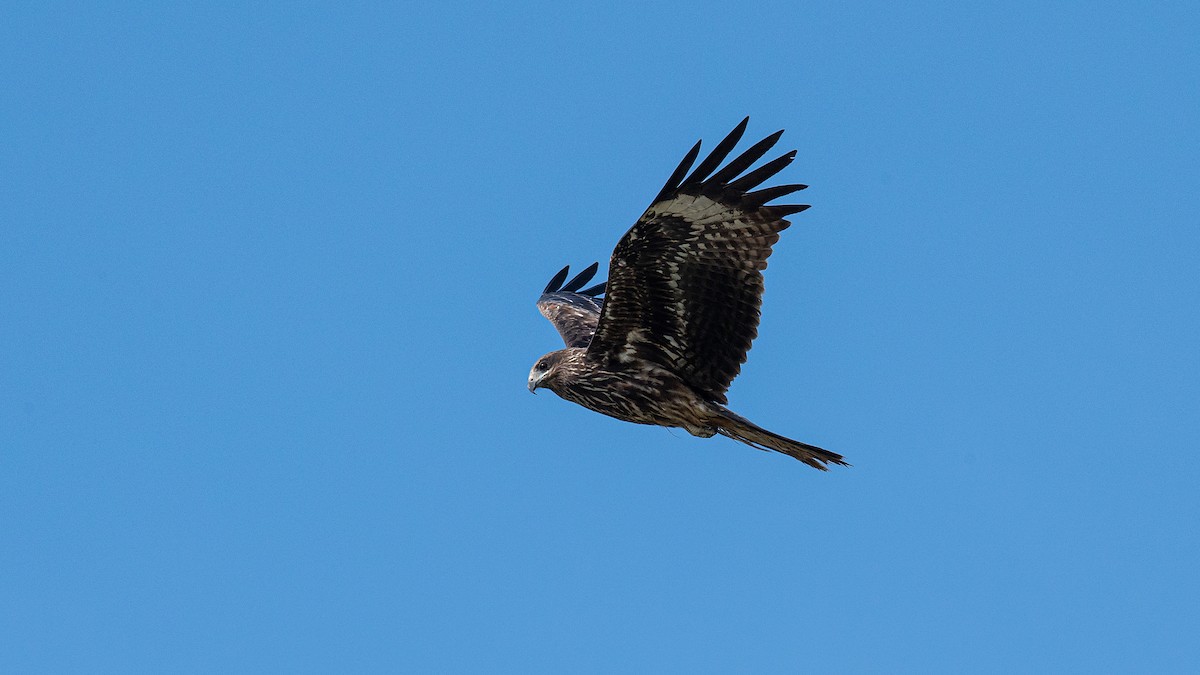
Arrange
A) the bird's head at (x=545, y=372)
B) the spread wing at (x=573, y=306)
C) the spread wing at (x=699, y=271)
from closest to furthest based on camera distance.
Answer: the spread wing at (x=699, y=271) < the bird's head at (x=545, y=372) < the spread wing at (x=573, y=306)

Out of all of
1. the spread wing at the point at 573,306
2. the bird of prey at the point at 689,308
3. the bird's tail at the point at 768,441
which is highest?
the spread wing at the point at 573,306

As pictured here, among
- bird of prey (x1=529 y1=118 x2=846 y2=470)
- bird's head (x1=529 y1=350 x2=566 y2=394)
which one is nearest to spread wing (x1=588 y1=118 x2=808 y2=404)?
bird of prey (x1=529 y1=118 x2=846 y2=470)

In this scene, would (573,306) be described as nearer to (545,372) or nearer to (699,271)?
(545,372)

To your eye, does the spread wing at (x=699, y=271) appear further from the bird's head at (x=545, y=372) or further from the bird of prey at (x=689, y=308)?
the bird's head at (x=545, y=372)

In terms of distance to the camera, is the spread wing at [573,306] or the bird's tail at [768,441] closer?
the bird's tail at [768,441]

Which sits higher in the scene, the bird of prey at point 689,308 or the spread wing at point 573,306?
the spread wing at point 573,306

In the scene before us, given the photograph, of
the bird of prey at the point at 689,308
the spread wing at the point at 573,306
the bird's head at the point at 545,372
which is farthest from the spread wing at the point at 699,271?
the spread wing at the point at 573,306

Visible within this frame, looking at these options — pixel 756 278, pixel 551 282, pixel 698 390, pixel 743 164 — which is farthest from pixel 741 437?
pixel 551 282

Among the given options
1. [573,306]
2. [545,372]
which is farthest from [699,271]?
[573,306]

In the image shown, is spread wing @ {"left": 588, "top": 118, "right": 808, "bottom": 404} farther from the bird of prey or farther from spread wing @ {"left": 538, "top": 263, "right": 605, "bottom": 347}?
spread wing @ {"left": 538, "top": 263, "right": 605, "bottom": 347}

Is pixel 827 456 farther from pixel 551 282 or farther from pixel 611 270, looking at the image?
pixel 551 282

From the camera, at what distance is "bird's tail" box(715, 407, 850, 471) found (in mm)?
10555

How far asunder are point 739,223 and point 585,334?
270 centimetres

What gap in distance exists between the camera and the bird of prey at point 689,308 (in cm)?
1051
